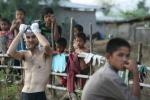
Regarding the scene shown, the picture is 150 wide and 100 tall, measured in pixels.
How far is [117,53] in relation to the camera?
4305mm

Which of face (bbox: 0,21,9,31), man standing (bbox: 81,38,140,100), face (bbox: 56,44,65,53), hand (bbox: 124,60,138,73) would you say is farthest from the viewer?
face (bbox: 0,21,9,31)

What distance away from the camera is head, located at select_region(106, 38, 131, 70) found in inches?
169

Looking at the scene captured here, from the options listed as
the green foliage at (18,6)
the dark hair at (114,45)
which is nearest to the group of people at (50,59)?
the dark hair at (114,45)

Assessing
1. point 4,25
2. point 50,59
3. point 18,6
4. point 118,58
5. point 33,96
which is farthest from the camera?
point 18,6

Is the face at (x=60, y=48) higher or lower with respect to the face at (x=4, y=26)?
lower

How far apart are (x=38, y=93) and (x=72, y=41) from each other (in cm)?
280

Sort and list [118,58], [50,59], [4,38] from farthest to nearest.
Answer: [4,38]
[50,59]
[118,58]

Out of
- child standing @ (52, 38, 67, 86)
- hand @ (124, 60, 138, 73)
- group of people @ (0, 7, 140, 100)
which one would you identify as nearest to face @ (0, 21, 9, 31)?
group of people @ (0, 7, 140, 100)

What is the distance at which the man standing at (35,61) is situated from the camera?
6504 millimetres

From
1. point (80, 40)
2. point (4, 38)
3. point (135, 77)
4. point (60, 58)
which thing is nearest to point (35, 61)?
point (80, 40)

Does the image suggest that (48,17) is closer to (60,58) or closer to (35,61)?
(60,58)

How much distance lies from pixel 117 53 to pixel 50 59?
252 cm

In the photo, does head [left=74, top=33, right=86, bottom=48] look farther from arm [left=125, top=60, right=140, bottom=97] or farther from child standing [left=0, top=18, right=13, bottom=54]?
arm [left=125, top=60, right=140, bottom=97]

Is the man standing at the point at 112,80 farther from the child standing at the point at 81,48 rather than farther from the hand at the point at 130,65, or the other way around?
the child standing at the point at 81,48
